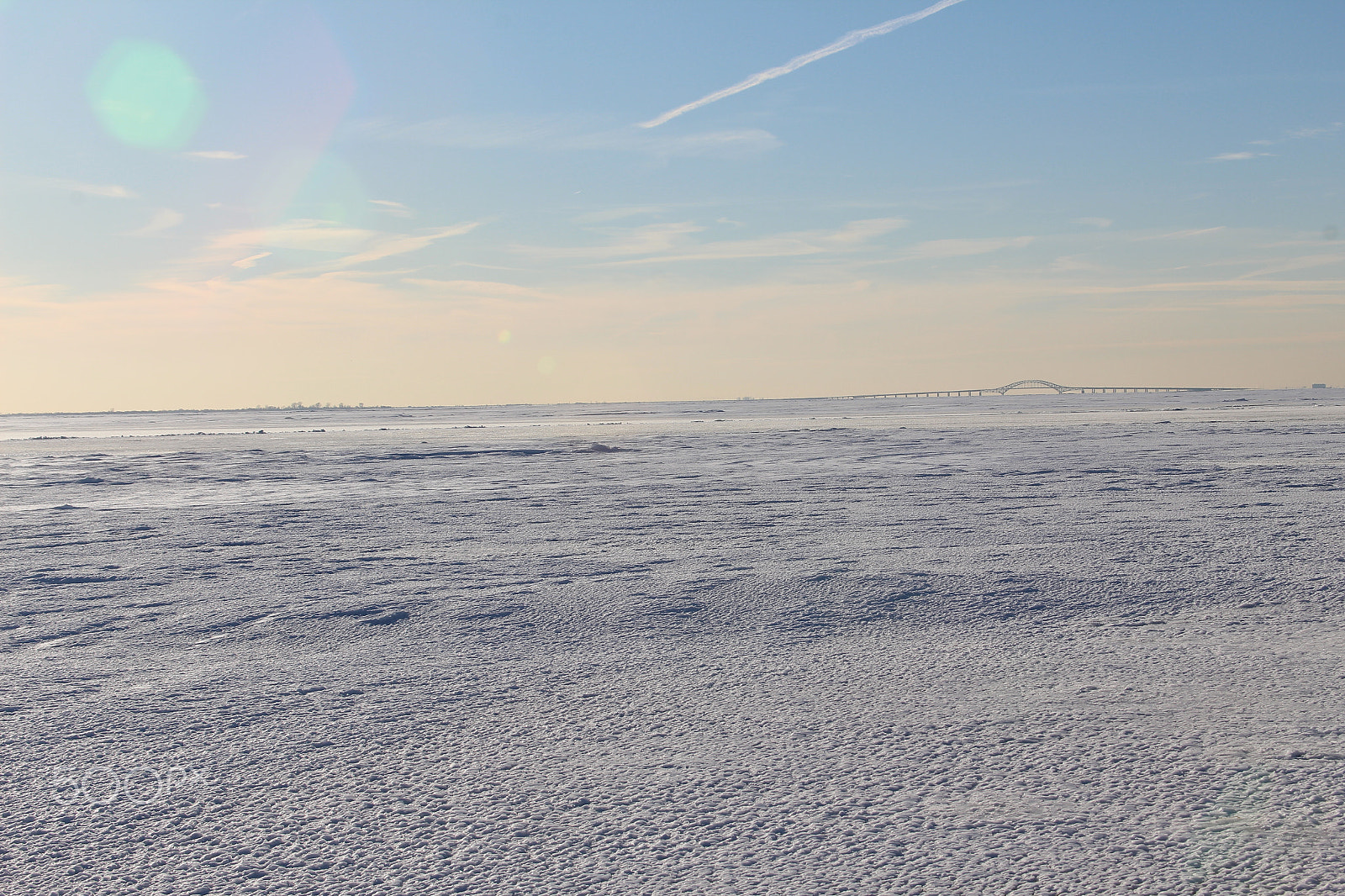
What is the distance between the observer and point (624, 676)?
4121mm

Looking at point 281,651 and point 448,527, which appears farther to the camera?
point 448,527

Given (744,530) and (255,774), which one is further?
(744,530)

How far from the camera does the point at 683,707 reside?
369 cm

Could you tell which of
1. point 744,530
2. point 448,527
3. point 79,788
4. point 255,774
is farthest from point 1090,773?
point 448,527

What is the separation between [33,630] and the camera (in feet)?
16.8

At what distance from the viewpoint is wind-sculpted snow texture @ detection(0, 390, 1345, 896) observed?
249cm

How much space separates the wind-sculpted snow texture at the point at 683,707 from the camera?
249 centimetres

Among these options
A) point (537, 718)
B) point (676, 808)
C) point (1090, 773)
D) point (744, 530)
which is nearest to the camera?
point (676, 808)

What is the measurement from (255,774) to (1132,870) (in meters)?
2.54

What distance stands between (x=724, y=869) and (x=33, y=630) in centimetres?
443

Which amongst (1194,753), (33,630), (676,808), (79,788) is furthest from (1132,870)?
(33,630)

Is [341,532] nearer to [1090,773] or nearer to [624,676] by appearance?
[624,676]

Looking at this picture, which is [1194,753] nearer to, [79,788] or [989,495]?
[79,788]

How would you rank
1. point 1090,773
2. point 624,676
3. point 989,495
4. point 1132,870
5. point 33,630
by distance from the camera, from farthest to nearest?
point 989,495, point 33,630, point 624,676, point 1090,773, point 1132,870
